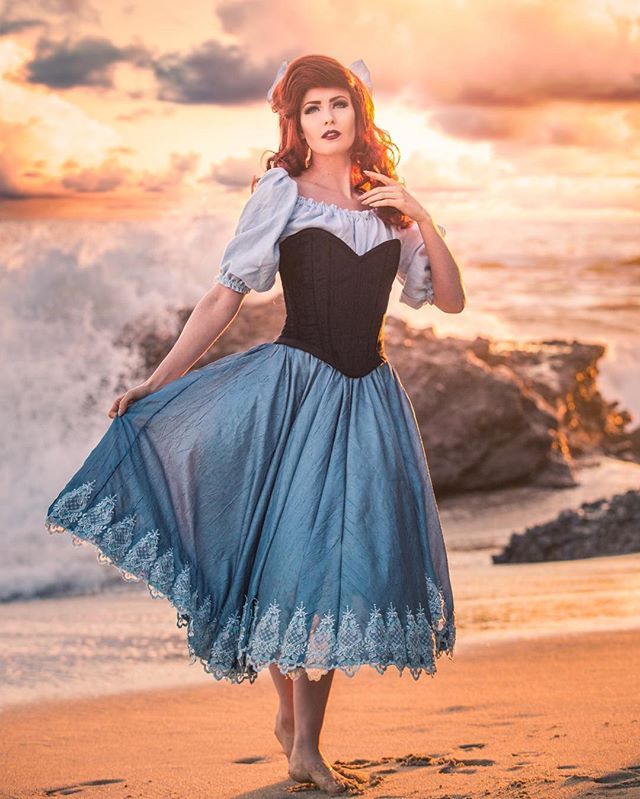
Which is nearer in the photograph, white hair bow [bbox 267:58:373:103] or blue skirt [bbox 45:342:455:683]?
blue skirt [bbox 45:342:455:683]

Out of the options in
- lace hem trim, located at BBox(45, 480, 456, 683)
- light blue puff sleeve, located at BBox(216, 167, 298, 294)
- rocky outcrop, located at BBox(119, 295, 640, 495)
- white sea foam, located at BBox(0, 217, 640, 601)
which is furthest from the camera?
rocky outcrop, located at BBox(119, 295, 640, 495)

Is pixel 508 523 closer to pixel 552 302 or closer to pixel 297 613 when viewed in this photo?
pixel 297 613

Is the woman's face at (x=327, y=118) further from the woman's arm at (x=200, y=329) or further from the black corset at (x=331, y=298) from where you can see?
the woman's arm at (x=200, y=329)

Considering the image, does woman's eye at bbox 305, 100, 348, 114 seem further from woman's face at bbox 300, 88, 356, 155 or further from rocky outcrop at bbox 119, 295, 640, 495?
rocky outcrop at bbox 119, 295, 640, 495

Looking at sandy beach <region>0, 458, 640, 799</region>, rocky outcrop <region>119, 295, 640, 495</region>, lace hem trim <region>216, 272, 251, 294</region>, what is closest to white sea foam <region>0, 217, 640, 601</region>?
rocky outcrop <region>119, 295, 640, 495</region>

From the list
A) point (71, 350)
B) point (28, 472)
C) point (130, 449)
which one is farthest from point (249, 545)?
point (71, 350)

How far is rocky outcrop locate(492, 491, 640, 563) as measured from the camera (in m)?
6.46

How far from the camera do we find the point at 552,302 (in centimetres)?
1850

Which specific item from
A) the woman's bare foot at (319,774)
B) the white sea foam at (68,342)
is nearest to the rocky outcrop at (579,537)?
the white sea foam at (68,342)

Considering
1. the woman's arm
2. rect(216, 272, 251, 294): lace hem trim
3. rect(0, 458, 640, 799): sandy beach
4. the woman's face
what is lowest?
rect(0, 458, 640, 799): sandy beach

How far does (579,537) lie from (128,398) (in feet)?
12.4

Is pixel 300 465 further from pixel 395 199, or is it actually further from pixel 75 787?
pixel 75 787

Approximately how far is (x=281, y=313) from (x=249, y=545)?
6336 millimetres

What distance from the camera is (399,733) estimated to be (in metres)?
3.55
